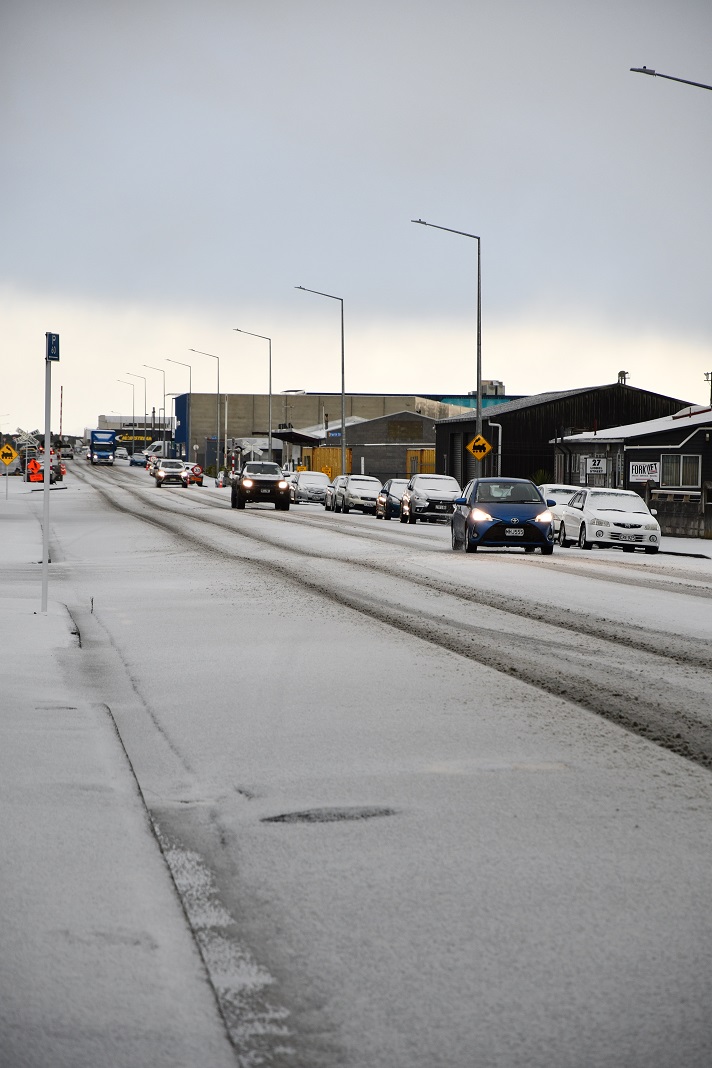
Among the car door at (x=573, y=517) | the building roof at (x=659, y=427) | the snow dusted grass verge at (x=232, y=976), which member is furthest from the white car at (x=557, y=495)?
the snow dusted grass verge at (x=232, y=976)

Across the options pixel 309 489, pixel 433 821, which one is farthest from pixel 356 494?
pixel 433 821

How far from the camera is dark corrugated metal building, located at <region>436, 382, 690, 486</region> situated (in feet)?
230

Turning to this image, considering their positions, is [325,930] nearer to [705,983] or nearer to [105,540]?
[705,983]

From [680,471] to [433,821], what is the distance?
1519 inches

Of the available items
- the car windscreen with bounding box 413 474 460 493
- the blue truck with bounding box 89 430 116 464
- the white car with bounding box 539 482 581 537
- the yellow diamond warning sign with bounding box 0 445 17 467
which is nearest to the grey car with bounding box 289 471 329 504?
the yellow diamond warning sign with bounding box 0 445 17 467

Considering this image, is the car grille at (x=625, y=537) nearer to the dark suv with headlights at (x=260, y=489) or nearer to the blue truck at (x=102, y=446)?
the dark suv with headlights at (x=260, y=489)

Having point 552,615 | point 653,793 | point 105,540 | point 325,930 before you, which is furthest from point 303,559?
point 325,930

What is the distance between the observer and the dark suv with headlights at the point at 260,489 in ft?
173

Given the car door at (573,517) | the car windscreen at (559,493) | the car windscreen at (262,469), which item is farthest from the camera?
the car windscreen at (262,469)

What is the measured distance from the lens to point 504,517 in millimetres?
27047

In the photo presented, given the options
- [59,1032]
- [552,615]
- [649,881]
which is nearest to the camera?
[59,1032]

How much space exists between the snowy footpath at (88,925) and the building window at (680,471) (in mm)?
36445

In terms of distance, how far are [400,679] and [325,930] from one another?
5774 mm

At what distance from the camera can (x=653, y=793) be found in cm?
649
